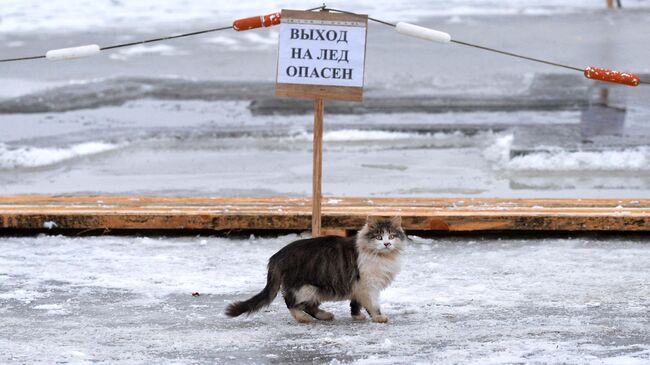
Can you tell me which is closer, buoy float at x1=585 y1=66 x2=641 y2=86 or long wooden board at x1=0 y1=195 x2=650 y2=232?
buoy float at x1=585 y1=66 x2=641 y2=86

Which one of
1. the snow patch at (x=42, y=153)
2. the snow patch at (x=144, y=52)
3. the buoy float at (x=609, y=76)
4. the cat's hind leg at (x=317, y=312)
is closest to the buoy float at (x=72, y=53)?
the cat's hind leg at (x=317, y=312)

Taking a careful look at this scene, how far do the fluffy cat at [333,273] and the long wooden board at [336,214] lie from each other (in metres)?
1.94

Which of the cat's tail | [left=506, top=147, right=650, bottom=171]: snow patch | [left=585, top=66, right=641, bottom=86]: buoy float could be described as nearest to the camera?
the cat's tail

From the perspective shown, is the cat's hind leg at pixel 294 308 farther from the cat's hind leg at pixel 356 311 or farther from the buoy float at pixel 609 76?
the buoy float at pixel 609 76

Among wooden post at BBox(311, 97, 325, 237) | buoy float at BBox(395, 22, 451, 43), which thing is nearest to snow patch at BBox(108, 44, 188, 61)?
wooden post at BBox(311, 97, 325, 237)

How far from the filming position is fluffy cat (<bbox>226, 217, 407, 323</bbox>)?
256 inches

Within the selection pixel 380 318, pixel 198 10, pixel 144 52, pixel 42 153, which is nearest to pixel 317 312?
pixel 380 318

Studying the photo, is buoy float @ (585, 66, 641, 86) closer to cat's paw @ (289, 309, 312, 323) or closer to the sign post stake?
the sign post stake

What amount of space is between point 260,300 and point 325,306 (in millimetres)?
883

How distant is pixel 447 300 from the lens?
277 inches

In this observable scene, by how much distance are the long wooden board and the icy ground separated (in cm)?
12

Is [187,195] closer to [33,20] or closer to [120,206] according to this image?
[120,206]

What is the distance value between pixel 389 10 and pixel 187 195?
1143 cm

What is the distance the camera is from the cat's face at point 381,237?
6.51 meters
